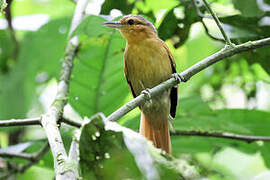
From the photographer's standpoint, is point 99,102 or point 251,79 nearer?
point 99,102

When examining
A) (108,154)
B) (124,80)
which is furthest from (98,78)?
(108,154)

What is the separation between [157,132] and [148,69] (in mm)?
531

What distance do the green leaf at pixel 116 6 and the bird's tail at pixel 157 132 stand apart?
83 centimetres

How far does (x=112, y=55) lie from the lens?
302 cm

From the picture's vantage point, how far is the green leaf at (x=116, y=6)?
2746 mm

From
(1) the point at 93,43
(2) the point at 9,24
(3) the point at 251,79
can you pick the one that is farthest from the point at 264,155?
(2) the point at 9,24

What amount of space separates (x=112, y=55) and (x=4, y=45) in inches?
67.8

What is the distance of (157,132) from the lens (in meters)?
3.15

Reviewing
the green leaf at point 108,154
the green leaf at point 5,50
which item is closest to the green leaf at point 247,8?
the green leaf at point 108,154

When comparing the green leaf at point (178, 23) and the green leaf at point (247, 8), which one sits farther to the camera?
the green leaf at point (178, 23)

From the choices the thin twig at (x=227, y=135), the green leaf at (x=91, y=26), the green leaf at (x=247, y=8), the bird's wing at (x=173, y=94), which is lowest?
the thin twig at (x=227, y=135)

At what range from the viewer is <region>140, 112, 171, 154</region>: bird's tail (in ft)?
9.68

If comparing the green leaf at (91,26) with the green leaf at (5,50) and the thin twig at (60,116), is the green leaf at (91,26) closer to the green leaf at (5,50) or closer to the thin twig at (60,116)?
the thin twig at (60,116)

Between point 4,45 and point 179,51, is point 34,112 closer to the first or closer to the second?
point 4,45
